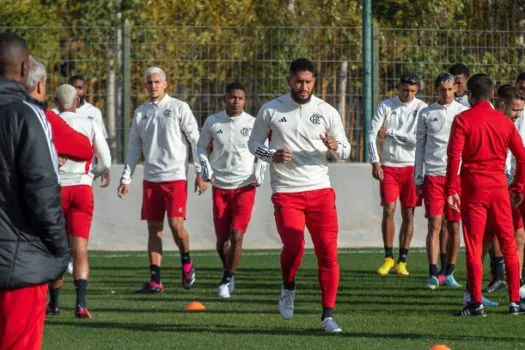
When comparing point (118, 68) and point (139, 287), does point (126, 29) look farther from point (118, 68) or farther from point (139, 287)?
point (139, 287)

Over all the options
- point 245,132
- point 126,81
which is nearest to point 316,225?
point 245,132

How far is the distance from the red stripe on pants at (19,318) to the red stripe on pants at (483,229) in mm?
5685

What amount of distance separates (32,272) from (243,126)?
27.0 feet

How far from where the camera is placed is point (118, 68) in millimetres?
20234

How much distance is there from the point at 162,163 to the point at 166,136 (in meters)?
0.29

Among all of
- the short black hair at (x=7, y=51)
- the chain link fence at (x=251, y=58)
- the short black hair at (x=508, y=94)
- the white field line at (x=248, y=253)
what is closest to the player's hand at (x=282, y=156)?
the short black hair at (x=508, y=94)

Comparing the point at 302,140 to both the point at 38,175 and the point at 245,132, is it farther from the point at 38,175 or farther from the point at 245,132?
the point at 38,175

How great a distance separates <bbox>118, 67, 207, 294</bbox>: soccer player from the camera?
14367 mm

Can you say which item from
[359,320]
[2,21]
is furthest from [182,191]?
[2,21]

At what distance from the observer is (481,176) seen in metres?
11.5

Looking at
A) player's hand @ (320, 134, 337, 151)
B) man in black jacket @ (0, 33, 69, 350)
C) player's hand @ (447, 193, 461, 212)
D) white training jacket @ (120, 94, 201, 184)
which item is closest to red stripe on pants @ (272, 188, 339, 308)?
player's hand @ (320, 134, 337, 151)

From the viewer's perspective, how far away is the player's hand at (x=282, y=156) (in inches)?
420

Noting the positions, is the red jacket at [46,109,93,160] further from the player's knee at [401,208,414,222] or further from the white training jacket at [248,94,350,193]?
the player's knee at [401,208,414,222]

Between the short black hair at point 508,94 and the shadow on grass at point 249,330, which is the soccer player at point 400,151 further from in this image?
the shadow on grass at point 249,330
